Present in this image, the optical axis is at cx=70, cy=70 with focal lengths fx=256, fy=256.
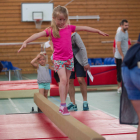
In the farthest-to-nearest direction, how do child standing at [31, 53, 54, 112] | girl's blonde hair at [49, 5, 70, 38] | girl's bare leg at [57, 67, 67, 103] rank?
child standing at [31, 53, 54, 112]
girl's bare leg at [57, 67, 67, 103]
girl's blonde hair at [49, 5, 70, 38]

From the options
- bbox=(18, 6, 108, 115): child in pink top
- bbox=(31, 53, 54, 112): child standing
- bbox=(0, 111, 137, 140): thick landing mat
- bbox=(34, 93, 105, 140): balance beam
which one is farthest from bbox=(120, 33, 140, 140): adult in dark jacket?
bbox=(31, 53, 54, 112): child standing

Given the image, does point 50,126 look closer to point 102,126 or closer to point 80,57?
point 102,126

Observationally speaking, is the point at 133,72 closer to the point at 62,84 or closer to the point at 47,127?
the point at 62,84

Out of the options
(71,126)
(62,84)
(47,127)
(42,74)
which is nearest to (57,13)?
(62,84)

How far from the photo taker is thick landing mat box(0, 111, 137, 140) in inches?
106

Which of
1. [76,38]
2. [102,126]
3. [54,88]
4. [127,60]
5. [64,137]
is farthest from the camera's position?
[54,88]

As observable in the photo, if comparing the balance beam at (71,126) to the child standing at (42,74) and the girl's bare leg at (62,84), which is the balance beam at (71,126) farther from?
the child standing at (42,74)

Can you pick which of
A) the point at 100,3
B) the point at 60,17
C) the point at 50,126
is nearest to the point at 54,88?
the point at 50,126

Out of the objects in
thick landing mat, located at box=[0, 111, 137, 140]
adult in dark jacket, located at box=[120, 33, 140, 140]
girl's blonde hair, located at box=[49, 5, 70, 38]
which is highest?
girl's blonde hair, located at box=[49, 5, 70, 38]

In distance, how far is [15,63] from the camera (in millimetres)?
11867

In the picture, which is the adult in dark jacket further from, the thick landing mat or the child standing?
the child standing

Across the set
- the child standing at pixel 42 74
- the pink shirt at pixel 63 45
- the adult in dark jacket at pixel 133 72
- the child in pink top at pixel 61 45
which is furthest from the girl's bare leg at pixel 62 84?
the child standing at pixel 42 74

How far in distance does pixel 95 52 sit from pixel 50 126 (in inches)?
375

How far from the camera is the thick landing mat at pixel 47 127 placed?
106 inches
